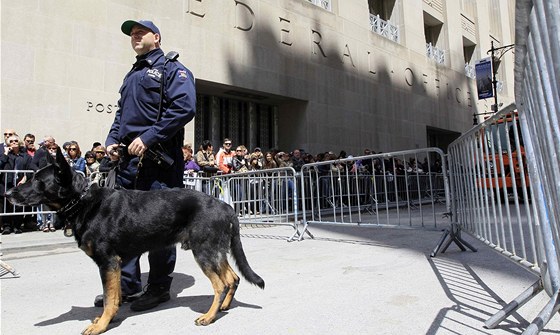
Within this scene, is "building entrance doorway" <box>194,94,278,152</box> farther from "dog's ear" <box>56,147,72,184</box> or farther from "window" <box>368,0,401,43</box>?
"dog's ear" <box>56,147,72,184</box>

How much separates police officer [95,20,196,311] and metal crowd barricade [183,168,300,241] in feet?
16.7

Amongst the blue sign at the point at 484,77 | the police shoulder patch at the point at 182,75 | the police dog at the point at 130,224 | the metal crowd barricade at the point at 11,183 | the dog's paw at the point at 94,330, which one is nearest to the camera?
the dog's paw at the point at 94,330

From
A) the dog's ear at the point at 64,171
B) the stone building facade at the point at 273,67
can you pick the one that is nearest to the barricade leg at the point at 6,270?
the dog's ear at the point at 64,171

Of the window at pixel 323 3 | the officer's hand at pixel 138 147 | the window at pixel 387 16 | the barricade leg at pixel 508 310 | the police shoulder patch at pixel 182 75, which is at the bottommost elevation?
the barricade leg at pixel 508 310

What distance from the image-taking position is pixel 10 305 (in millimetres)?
3369

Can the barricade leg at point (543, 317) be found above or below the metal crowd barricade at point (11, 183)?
below

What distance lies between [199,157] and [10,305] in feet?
23.1

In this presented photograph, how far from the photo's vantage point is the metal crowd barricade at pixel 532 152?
165cm

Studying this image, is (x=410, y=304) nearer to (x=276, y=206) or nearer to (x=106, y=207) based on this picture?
(x=106, y=207)

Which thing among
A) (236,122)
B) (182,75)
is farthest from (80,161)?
(236,122)

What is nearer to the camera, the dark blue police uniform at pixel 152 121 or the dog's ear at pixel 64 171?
the dog's ear at pixel 64 171

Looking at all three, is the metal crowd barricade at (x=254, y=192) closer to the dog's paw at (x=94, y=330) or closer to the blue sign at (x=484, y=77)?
the dog's paw at (x=94, y=330)

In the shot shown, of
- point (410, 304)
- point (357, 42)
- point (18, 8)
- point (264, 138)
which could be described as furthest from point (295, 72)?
point (410, 304)

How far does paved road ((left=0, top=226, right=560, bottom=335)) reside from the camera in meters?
2.70
